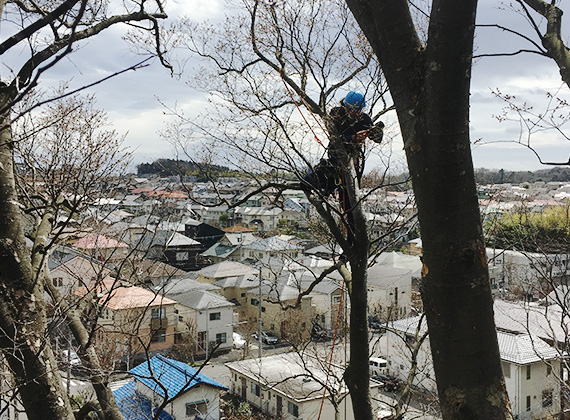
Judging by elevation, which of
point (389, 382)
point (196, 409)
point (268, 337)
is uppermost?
point (268, 337)

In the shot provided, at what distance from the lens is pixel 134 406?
986 cm

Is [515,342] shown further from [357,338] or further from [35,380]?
[35,380]

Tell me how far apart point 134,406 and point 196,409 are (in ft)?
4.85

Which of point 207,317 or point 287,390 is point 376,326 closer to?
point 287,390

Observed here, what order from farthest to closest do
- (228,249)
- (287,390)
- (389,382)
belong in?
(228,249) < (389,382) < (287,390)

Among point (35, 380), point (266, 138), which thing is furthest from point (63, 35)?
point (35, 380)

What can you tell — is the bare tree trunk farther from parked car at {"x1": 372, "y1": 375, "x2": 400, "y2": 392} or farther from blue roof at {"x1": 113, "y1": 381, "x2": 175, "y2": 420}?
parked car at {"x1": 372, "y1": 375, "x2": 400, "y2": 392}

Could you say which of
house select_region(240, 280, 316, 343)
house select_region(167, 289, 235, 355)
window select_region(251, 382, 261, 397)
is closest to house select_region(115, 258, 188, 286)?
window select_region(251, 382, 261, 397)

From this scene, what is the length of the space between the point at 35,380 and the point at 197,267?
25.7 meters

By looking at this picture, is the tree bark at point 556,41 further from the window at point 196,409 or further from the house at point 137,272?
the window at point 196,409

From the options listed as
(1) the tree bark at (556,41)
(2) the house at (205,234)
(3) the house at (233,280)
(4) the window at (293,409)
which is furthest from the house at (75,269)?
(2) the house at (205,234)

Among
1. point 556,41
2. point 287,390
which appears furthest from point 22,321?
point 287,390

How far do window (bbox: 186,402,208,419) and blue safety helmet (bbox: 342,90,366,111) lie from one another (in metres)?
9.34

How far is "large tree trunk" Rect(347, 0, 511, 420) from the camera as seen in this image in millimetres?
1105
